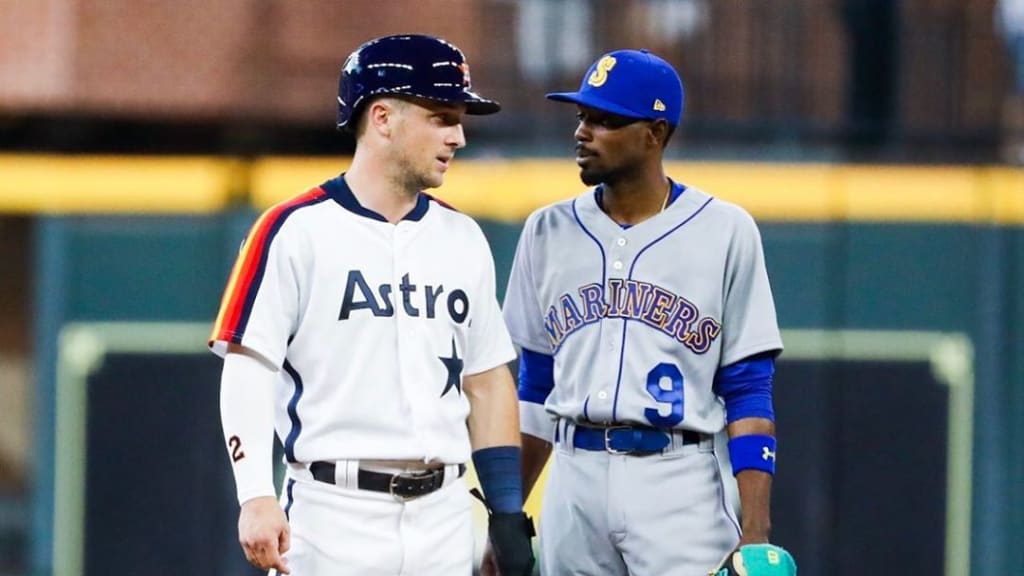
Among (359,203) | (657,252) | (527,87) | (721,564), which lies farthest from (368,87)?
(527,87)

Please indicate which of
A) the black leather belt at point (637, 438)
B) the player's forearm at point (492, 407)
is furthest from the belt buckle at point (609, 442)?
the player's forearm at point (492, 407)

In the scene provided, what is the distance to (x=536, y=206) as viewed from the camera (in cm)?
706

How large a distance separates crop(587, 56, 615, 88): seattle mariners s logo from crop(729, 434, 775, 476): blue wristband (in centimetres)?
78

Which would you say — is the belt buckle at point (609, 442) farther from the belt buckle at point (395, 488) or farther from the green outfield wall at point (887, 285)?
the green outfield wall at point (887, 285)

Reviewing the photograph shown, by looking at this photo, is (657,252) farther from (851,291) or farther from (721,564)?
(851,291)

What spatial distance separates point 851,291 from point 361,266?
3.95 metres

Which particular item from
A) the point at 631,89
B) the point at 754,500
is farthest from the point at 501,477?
the point at 631,89

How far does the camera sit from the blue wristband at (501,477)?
362 centimetres

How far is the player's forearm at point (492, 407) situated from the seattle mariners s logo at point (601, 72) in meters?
0.63

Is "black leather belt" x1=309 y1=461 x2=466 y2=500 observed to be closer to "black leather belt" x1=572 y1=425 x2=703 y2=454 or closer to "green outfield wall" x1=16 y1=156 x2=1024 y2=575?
"black leather belt" x1=572 y1=425 x2=703 y2=454

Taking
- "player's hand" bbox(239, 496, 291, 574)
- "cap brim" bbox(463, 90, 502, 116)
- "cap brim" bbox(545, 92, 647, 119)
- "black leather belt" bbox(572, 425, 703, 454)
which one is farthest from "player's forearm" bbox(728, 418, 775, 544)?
"player's hand" bbox(239, 496, 291, 574)

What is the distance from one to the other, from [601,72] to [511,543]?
3.27ft

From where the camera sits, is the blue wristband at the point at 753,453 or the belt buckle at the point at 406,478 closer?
the belt buckle at the point at 406,478

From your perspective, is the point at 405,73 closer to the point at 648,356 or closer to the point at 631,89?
the point at 631,89
